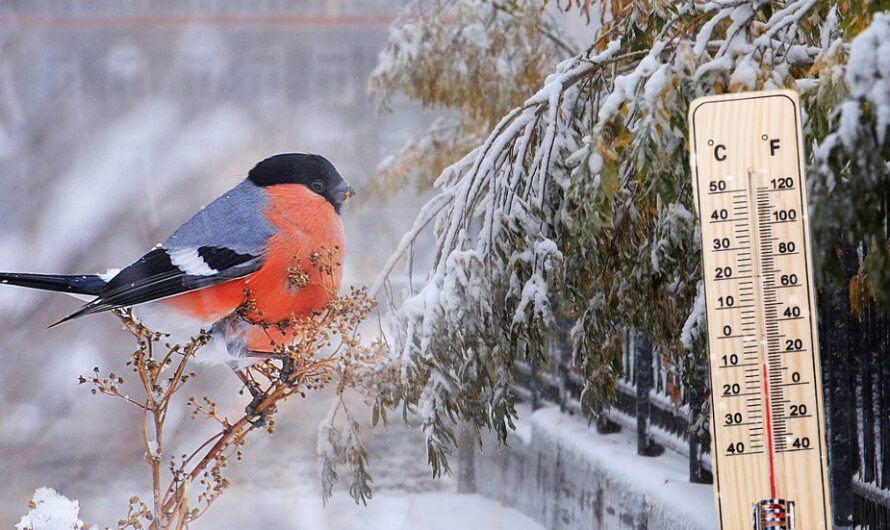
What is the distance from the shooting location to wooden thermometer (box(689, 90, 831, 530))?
1.10 meters

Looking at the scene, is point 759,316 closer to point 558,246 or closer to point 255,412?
point 558,246

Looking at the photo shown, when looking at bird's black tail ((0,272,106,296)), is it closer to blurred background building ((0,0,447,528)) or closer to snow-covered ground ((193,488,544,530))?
blurred background building ((0,0,447,528))

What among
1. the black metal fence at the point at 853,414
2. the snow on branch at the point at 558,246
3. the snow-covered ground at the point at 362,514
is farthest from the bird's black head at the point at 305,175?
the black metal fence at the point at 853,414

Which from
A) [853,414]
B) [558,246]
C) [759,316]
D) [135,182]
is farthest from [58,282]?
[853,414]

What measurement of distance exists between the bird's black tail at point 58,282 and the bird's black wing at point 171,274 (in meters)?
0.03

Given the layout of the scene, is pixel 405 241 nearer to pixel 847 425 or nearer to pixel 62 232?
pixel 62 232

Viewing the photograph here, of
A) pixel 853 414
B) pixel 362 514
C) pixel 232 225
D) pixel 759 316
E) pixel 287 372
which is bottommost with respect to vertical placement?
pixel 362 514

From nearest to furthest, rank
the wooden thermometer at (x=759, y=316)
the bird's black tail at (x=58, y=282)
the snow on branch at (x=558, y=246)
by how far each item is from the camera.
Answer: the wooden thermometer at (x=759, y=316), the snow on branch at (x=558, y=246), the bird's black tail at (x=58, y=282)

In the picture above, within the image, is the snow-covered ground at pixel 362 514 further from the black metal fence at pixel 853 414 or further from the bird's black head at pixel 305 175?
the bird's black head at pixel 305 175

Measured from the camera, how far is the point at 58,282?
1.76 meters

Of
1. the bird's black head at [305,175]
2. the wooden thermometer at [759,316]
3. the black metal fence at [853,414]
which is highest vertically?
the bird's black head at [305,175]

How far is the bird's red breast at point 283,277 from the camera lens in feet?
5.49

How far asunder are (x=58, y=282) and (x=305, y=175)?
1.73 ft

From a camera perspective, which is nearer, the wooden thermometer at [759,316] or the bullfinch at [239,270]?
the wooden thermometer at [759,316]
